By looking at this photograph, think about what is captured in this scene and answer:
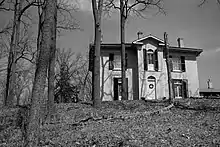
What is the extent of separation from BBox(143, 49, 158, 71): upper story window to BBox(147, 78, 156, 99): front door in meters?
1.31

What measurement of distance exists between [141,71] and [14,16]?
13.1 m

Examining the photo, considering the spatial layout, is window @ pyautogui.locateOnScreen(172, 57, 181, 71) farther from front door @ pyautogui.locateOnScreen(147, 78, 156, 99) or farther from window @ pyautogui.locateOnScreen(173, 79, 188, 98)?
front door @ pyautogui.locateOnScreen(147, 78, 156, 99)

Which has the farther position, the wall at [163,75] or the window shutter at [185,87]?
the window shutter at [185,87]

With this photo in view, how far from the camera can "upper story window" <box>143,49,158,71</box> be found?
22.4m

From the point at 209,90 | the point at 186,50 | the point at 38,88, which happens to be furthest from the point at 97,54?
the point at 209,90

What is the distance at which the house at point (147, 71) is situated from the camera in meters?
21.7

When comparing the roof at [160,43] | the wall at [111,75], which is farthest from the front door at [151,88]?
the roof at [160,43]

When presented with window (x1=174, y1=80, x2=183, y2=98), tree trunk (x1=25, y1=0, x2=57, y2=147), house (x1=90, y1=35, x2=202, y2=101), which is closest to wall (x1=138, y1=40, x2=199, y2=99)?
house (x1=90, y1=35, x2=202, y2=101)

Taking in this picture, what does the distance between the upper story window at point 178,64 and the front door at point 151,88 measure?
300cm

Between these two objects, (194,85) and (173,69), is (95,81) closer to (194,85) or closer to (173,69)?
(173,69)

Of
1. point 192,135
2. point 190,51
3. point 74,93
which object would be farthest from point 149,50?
point 192,135

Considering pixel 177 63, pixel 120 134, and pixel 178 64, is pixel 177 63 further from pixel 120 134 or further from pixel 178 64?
pixel 120 134

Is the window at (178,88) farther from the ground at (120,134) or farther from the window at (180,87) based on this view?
the ground at (120,134)

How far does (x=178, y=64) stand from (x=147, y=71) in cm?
399
